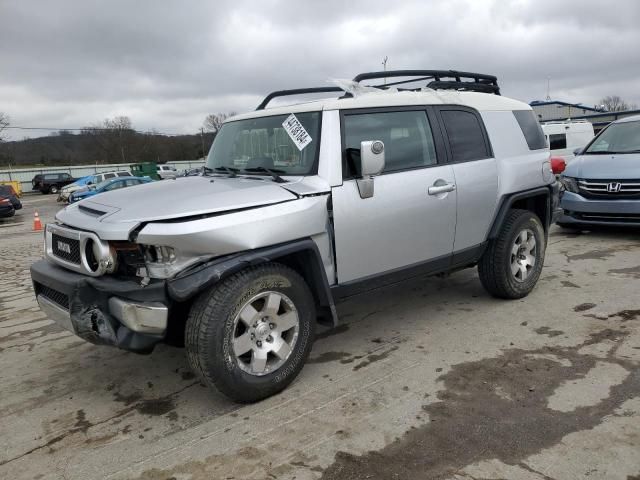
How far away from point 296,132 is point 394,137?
2.55 ft

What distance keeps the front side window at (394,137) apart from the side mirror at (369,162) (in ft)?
0.28

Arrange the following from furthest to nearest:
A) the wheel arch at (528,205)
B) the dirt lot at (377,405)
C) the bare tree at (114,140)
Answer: the bare tree at (114,140) → the wheel arch at (528,205) → the dirt lot at (377,405)

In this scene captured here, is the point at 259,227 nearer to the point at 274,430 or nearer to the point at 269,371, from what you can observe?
the point at 269,371

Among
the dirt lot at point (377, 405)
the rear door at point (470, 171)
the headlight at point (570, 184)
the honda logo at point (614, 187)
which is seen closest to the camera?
the dirt lot at point (377, 405)

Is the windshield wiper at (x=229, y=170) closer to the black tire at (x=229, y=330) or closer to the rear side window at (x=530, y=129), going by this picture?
the black tire at (x=229, y=330)

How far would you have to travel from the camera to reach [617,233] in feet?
26.4

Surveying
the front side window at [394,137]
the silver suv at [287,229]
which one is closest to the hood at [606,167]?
the silver suv at [287,229]

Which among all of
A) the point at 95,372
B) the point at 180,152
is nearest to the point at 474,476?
the point at 95,372

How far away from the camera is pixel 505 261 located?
4.76 metres

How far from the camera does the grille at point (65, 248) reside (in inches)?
129

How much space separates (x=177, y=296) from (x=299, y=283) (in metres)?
0.83

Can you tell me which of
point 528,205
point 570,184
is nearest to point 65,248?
point 528,205

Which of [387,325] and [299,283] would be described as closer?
[299,283]

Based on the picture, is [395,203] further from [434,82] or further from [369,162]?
[434,82]
